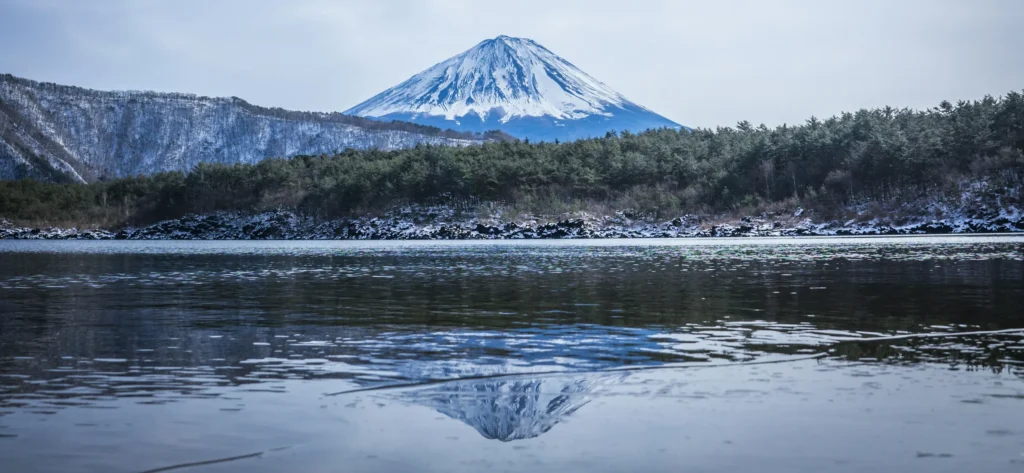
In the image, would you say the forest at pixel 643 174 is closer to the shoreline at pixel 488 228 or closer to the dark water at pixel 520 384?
the shoreline at pixel 488 228

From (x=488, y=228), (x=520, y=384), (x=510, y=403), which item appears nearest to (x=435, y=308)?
(x=520, y=384)

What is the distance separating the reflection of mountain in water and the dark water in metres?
0.04

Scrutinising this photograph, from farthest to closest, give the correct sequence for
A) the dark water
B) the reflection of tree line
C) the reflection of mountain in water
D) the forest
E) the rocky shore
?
the forest → the rocky shore → the reflection of tree line → the reflection of mountain in water → the dark water

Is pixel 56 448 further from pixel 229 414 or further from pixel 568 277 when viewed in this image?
pixel 568 277

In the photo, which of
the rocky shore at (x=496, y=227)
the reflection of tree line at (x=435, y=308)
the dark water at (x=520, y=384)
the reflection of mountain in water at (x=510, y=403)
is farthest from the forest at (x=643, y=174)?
the reflection of mountain in water at (x=510, y=403)

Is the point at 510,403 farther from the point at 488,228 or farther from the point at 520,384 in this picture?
the point at 488,228

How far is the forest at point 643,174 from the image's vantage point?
105m

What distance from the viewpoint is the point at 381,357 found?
1312cm

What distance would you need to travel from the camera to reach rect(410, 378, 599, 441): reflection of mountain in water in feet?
28.3

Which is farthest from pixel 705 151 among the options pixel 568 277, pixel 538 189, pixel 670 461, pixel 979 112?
pixel 670 461

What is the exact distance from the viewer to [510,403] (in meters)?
9.67

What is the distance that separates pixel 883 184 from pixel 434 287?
93231mm

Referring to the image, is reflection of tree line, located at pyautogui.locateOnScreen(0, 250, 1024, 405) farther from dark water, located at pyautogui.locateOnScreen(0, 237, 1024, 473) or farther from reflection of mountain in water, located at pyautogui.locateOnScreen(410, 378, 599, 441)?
reflection of mountain in water, located at pyautogui.locateOnScreen(410, 378, 599, 441)

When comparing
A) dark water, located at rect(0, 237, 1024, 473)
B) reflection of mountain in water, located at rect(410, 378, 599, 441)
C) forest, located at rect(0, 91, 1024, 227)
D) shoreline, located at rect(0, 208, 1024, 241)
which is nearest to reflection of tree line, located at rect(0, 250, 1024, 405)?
dark water, located at rect(0, 237, 1024, 473)
